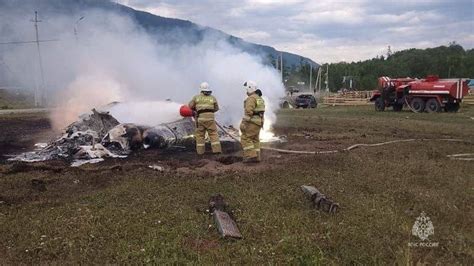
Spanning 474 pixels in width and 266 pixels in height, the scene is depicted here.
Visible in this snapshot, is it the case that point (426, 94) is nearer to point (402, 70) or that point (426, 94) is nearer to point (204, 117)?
point (204, 117)

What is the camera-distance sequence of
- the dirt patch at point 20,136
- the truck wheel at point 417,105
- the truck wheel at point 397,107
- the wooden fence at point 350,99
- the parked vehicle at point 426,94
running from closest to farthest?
the dirt patch at point 20,136
the parked vehicle at point 426,94
the truck wheel at point 417,105
the truck wheel at point 397,107
the wooden fence at point 350,99

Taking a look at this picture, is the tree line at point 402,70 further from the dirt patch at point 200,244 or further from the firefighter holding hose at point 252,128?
the dirt patch at point 200,244

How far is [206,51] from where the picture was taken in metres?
16.2

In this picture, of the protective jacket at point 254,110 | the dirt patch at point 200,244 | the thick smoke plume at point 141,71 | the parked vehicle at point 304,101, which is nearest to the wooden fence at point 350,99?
the parked vehicle at point 304,101

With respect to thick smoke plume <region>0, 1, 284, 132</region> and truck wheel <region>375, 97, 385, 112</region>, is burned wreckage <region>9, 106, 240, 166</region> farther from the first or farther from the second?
truck wheel <region>375, 97, 385, 112</region>

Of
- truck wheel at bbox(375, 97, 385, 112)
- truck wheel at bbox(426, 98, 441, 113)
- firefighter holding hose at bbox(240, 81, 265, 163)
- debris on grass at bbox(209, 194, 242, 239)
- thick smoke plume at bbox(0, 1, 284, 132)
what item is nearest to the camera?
debris on grass at bbox(209, 194, 242, 239)

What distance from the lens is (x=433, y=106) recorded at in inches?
1048

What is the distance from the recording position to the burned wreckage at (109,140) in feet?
38.4

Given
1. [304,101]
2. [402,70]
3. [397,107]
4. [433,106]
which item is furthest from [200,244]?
[402,70]

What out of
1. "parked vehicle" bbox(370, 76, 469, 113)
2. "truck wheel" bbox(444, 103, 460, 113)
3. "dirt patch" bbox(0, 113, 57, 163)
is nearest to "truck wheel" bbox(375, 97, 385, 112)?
"parked vehicle" bbox(370, 76, 469, 113)

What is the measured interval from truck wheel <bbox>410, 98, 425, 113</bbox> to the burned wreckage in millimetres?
16935

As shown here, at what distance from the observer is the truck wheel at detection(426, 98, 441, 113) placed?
1041 inches

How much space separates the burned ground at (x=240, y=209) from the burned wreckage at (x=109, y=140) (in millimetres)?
837

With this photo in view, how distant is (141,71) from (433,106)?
17.1m
